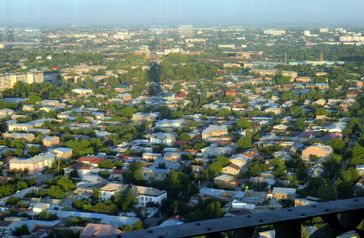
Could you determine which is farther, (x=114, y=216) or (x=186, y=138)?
(x=186, y=138)

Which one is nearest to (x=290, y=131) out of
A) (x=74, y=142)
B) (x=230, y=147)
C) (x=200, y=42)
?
(x=230, y=147)

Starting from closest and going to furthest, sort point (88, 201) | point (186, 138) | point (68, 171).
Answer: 1. point (88, 201)
2. point (68, 171)
3. point (186, 138)

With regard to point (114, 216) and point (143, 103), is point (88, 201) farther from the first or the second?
point (143, 103)

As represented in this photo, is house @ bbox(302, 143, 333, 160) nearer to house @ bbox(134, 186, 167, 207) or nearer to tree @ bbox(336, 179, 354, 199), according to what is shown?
tree @ bbox(336, 179, 354, 199)

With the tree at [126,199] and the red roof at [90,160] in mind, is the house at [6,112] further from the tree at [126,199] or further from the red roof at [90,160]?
the tree at [126,199]

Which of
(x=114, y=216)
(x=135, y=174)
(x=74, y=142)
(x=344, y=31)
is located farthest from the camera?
(x=344, y=31)

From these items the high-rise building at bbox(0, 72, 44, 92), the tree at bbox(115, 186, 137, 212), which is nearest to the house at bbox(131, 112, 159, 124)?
the tree at bbox(115, 186, 137, 212)

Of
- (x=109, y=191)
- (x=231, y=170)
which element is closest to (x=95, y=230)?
(x=109, y=191)
